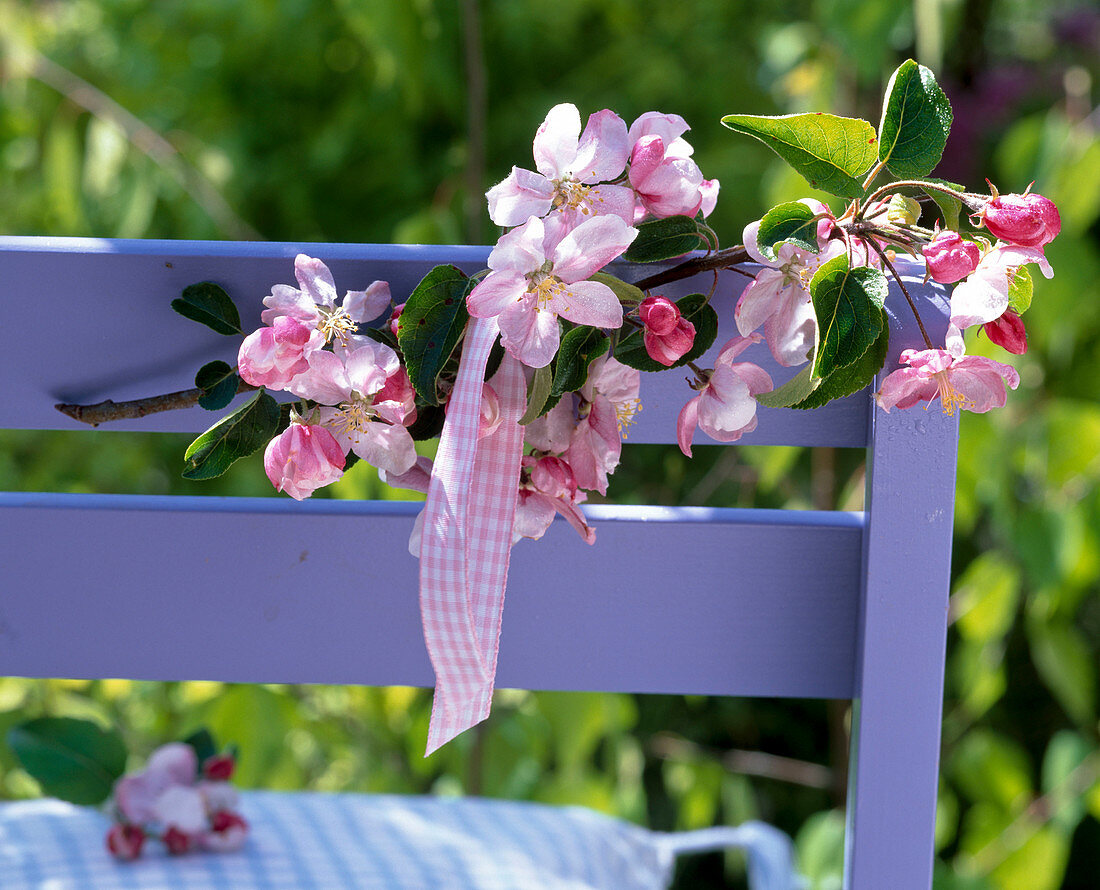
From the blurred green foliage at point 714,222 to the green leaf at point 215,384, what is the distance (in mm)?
623

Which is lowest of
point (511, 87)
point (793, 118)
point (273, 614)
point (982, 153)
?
point (273, 614)

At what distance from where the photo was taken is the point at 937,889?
1.11 metres

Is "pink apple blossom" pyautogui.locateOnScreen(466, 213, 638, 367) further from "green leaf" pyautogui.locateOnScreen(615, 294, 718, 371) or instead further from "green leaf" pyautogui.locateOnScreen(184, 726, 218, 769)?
"green leaf" pyautogui.locateOnScreen(184, 726, 218, 769)

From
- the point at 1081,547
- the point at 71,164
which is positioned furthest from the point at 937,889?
the point at 71,164

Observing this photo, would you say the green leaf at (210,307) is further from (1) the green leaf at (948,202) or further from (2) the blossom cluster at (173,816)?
(2) the blossom cluster at (173,816)

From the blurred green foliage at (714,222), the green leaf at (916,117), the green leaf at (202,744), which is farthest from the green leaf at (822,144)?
the blurred green foliage at (714,222)

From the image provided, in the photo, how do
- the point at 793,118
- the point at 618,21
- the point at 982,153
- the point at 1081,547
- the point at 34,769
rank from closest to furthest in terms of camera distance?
1. the point at 793,118
2. the point at 34,769
3. the point at 1081,547
4. the point at 982,153
5. the point at 618,21

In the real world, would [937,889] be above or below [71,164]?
below

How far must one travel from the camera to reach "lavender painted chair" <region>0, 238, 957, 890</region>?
1.18 ft

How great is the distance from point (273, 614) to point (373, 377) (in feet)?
0.46

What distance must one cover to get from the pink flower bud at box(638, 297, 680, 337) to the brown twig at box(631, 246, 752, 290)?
2 centimetres


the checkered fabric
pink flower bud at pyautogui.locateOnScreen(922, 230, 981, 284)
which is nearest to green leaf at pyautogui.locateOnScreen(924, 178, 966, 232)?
pink flower bud at pyautogui.locateOnScreen(922, 230, 981, 284)

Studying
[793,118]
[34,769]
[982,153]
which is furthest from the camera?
[982,153]

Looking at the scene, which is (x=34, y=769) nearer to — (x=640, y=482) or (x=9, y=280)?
(x=9, y=280)
